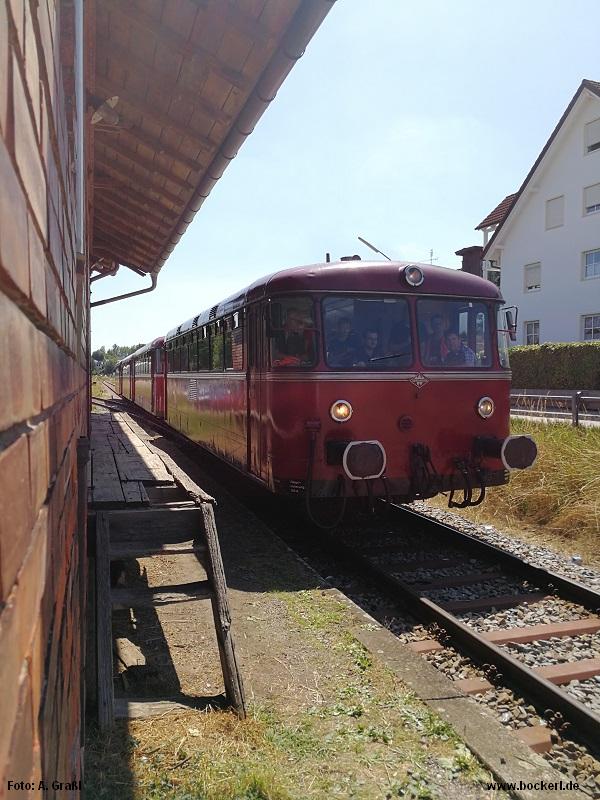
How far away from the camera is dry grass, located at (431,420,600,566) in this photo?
303 inches

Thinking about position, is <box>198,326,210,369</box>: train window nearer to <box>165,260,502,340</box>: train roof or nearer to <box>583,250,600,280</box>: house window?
<box>165,260,502,340</box>: train roof

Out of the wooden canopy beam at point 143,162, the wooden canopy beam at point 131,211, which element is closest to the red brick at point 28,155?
the wooden canopy beam at point 143,162

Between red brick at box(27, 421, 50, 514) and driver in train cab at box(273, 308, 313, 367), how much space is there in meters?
5.76

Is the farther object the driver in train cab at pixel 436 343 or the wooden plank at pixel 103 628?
the driver in train cab at pixel 436 343

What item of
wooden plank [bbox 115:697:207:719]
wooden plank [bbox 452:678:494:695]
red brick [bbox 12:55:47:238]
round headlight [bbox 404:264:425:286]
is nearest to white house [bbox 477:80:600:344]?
round headlight [bbox 404:264:425:286]

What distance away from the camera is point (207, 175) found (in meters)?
6.44

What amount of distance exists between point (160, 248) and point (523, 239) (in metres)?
21.6

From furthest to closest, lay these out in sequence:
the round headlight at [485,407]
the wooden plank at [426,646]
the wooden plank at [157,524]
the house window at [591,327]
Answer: the house window at [591,327] < the round headlight at [485,407] < the wooden plank at [426,646] < the wooden plank at [157,524]

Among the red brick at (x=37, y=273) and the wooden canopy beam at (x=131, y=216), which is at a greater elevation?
the wooden canopy beam at (x=131, y=216)

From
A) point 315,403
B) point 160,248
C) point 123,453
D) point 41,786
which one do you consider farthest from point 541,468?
point 41,786

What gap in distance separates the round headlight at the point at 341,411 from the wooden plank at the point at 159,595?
2.95m

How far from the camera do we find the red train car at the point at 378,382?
679 centimetres

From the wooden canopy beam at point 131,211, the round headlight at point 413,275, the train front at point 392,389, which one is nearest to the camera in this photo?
the train front at point 392,389

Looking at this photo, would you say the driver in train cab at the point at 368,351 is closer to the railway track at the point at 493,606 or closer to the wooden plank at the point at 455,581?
the railway track at the point at 493,606
